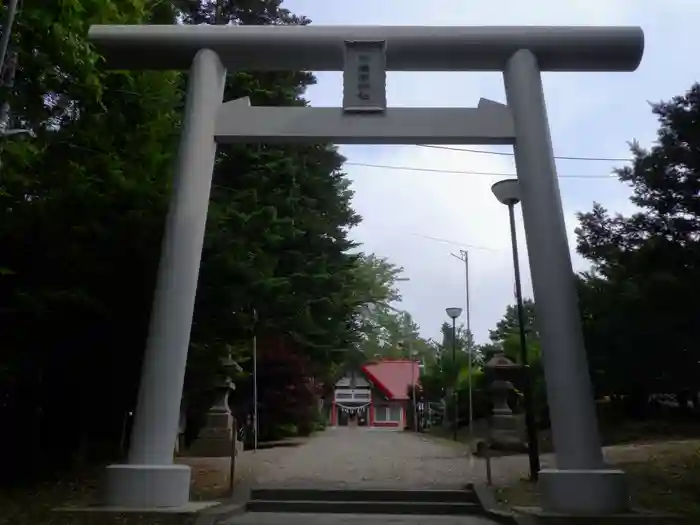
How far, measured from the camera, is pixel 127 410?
42.7ft

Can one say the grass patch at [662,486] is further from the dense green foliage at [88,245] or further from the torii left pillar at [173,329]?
the dense green foliage at [88,245]

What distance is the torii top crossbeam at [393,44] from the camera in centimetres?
961

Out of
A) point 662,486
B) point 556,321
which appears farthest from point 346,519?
point 662,486

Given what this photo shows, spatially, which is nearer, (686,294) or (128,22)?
(686,294)

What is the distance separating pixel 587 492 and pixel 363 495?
10.3 feet

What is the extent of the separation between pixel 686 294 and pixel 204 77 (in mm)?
6355

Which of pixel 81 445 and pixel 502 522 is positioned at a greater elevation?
pixel 81 445

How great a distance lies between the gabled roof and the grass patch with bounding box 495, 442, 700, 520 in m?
43.7

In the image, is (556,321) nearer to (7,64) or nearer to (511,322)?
(7,64)

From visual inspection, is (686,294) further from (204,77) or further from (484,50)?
(204,77)

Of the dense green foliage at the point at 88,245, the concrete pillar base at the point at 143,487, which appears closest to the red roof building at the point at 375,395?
the dense green foliage at the point at 88,245

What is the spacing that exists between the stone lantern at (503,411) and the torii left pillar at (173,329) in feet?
31.1

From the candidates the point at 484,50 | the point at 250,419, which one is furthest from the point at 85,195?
the point at 250,419

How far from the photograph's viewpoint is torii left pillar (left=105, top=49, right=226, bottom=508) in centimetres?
810
